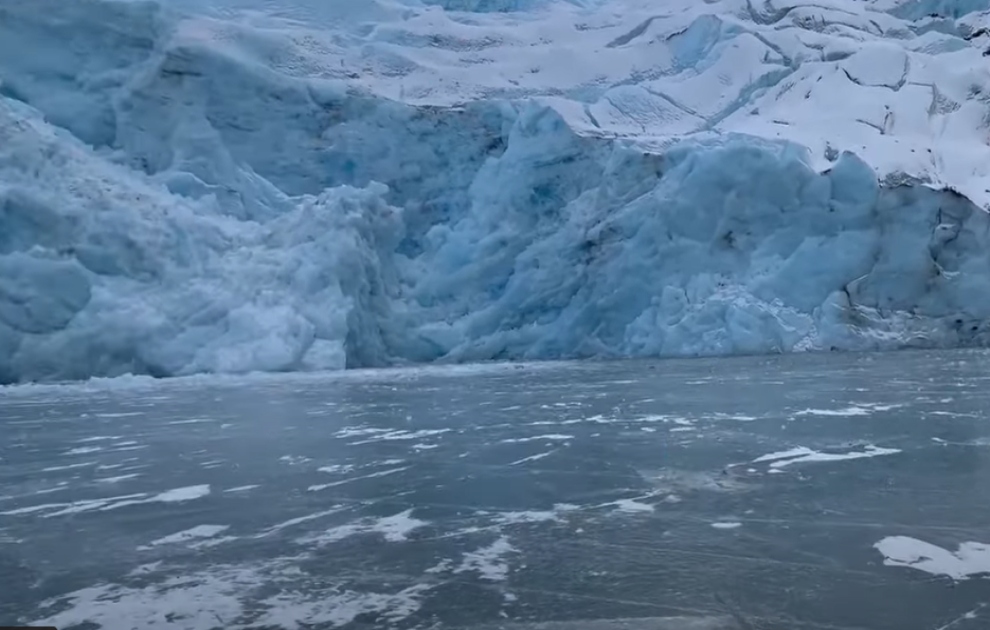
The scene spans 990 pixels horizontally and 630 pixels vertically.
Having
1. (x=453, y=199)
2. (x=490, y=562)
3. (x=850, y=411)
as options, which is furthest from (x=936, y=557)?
(x=453, y=199)

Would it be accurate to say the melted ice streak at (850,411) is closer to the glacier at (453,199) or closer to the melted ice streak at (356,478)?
the melted ice streak at (356,478)

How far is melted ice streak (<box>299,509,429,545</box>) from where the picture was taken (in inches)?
111

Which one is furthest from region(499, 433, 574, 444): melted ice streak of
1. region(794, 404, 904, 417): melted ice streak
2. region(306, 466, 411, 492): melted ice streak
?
region(794, 404, 904, 417): melted ice streak

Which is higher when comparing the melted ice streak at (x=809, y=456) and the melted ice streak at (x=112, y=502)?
the melted ice streak at (x=809, y=456)

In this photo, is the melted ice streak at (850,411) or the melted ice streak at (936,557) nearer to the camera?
the melted ice streak at (936,557)

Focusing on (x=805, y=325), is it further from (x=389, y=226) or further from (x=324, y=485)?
(x=324, y=485)

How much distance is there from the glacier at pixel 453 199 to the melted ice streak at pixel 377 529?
290 inches

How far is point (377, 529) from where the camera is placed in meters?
2.95

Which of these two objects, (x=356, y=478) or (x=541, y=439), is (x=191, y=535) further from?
(x=541, y=439)

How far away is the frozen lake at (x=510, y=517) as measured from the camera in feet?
7.08

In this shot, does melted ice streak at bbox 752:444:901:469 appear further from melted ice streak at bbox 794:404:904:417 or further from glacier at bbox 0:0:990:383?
glacier at bbox 0:0:990:383

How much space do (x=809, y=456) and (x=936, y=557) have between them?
63.2 inches

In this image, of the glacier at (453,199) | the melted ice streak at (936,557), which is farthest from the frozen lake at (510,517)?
the glacier at (453,199)

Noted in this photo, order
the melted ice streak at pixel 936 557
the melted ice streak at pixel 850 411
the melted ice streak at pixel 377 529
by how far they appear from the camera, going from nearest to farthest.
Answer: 1. the melted ice streak at pixel 936 557
2. the melted ice streak at pixel 377 529
3. the melted ice streak at pixel 850 411
